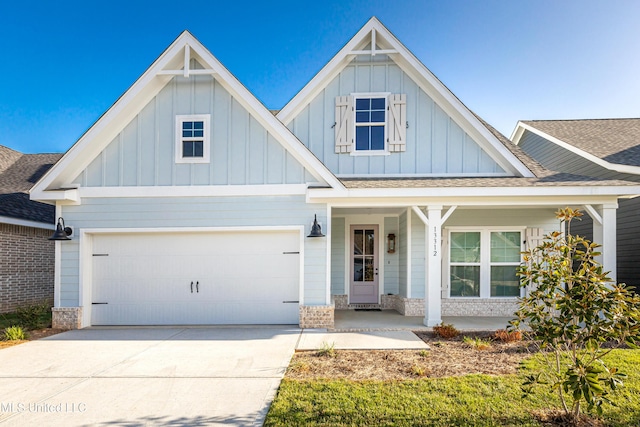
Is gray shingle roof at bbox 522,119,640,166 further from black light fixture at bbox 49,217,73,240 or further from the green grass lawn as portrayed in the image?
black light fixture at bbox 49,217,73,240

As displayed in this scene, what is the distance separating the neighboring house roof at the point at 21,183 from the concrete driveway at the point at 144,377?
5187 millimetres

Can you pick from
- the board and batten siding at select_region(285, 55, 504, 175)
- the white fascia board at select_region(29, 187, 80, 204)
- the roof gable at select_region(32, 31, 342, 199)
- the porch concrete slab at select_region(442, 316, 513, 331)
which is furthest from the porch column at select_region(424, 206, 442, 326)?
the white fascia board at select_region(29, 187, 80, 204)

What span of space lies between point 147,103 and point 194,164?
5.66ft

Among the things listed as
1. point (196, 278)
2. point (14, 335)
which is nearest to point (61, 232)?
point (14, 335)

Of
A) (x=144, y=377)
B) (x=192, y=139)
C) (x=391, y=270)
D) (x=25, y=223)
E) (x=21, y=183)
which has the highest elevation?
(x=192, y=139)

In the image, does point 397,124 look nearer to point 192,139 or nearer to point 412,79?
point 412,79

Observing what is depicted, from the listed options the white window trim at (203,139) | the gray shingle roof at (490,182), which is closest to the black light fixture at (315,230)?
the gray shingle roof at (490,182)

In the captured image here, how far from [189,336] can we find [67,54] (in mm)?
15621

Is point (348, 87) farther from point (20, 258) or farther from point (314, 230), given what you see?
point (20, 258)

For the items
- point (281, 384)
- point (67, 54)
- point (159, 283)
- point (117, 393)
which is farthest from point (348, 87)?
point (67, 54)

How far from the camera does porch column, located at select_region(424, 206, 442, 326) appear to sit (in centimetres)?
834

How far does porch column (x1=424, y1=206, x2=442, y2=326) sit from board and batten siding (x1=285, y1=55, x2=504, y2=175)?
1.88 m

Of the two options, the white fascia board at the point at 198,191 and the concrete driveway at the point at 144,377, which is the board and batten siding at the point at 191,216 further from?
the concrete driveway at the point at 144,377

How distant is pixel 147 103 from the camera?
8711 mm
